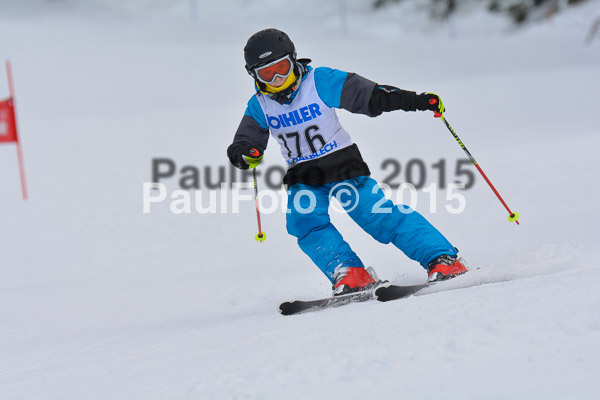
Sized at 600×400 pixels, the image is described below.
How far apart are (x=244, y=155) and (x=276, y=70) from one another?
504mm

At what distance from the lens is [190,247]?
5.35 m

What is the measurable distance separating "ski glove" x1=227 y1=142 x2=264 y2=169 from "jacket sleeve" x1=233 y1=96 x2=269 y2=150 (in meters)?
0.08

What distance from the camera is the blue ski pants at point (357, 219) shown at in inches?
131

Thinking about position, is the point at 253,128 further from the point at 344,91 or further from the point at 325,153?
the point at 344,91

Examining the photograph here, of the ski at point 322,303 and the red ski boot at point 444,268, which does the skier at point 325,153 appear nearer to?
the red ski boot at point 444,268

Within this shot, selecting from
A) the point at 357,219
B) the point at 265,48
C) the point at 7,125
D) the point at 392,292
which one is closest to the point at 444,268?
the point at 392,292

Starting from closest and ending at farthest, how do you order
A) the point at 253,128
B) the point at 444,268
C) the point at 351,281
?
1. the point at 444,268
2. the point at 351,281
3. the point at 253,128

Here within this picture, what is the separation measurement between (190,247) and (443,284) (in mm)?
2949

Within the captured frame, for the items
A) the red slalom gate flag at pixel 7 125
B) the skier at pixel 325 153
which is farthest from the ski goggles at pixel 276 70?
the red slalom gate flag at pixel 7 125

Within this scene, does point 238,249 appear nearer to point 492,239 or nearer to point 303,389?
point 492,239

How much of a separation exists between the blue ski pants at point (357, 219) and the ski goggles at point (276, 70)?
25.2 inches

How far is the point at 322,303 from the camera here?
9.91 feet

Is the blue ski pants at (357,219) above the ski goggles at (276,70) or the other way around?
the other way around

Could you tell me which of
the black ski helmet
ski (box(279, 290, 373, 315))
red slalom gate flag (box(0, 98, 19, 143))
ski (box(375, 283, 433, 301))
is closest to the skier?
the black ski helmet
